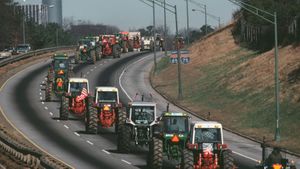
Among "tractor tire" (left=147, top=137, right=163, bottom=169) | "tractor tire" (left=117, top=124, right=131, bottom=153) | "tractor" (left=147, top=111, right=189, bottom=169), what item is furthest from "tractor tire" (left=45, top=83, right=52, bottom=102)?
"tractor tire" (left=147, top=137, right=163, bottom=169)

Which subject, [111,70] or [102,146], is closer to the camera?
[102,146]

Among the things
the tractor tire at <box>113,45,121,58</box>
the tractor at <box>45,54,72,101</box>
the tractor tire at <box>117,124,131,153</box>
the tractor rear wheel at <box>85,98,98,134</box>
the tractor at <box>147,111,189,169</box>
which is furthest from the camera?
the tractor tire at <box>113,45,121,58</box>

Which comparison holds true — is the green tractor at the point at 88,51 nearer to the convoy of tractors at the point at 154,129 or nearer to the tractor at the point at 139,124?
the convoy of tractors at the point at 154,129

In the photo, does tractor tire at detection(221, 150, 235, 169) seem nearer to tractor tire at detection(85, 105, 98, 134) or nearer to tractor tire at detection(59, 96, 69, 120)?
tractor tire at detection(85, 105, 98, 134)

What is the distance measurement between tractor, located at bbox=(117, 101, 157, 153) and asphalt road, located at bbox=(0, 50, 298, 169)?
94 cm

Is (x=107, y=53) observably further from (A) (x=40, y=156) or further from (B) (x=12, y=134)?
(A) (x=40, y=156)

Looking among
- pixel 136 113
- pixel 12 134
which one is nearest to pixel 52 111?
pixel 12 134

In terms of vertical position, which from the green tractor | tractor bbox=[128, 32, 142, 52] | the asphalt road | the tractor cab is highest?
tractor bbox=[128, 32, 142, 52]

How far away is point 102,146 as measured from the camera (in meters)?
48.8

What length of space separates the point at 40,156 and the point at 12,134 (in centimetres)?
1892

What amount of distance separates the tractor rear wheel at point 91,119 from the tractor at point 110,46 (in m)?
54.4

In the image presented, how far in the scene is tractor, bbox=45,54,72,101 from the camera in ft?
240

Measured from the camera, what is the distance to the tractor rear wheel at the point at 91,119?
52656mm

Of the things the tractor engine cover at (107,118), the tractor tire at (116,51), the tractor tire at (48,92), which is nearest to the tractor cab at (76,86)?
the tractor engine cover at (107,118)
